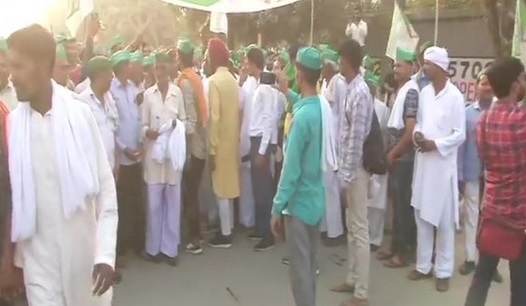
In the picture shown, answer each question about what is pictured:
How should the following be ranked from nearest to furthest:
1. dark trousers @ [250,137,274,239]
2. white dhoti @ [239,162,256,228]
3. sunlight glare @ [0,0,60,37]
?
sunlight glare @ [0,0,60,37]
dark trousers @ [250,137,274,239]
white dhoti @ [239,162,256,228]

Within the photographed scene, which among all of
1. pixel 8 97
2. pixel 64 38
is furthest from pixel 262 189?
pixel 8 97

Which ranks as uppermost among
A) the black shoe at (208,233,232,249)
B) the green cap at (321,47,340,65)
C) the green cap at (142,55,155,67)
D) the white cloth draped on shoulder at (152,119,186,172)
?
the green cap at (321,47,340,65)

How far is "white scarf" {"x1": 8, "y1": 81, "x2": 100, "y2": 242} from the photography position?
10.6 ft

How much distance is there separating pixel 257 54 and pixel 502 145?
4.28m

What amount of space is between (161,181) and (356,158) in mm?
2265

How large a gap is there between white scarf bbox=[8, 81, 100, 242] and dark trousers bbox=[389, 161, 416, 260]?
466cm

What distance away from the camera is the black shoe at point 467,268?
7.29 m

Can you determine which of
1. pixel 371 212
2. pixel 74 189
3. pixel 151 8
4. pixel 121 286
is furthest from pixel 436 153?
pixel 151 8

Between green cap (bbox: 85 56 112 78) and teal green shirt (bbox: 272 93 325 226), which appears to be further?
green cap (bbox: 85 56 112 78)

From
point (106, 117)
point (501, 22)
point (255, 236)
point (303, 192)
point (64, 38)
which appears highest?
point (501, 22)

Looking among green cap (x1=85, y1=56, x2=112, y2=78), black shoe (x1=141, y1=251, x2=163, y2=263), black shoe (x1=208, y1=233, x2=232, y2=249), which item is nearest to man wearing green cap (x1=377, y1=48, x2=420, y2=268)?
black shoe (x1=208, y1=233, x2=232, y2=249)

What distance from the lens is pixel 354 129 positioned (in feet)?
19.4

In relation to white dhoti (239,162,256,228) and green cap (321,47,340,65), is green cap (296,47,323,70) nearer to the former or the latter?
green cap (321,47,340,65)

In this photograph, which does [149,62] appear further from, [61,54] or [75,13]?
[61,54]
